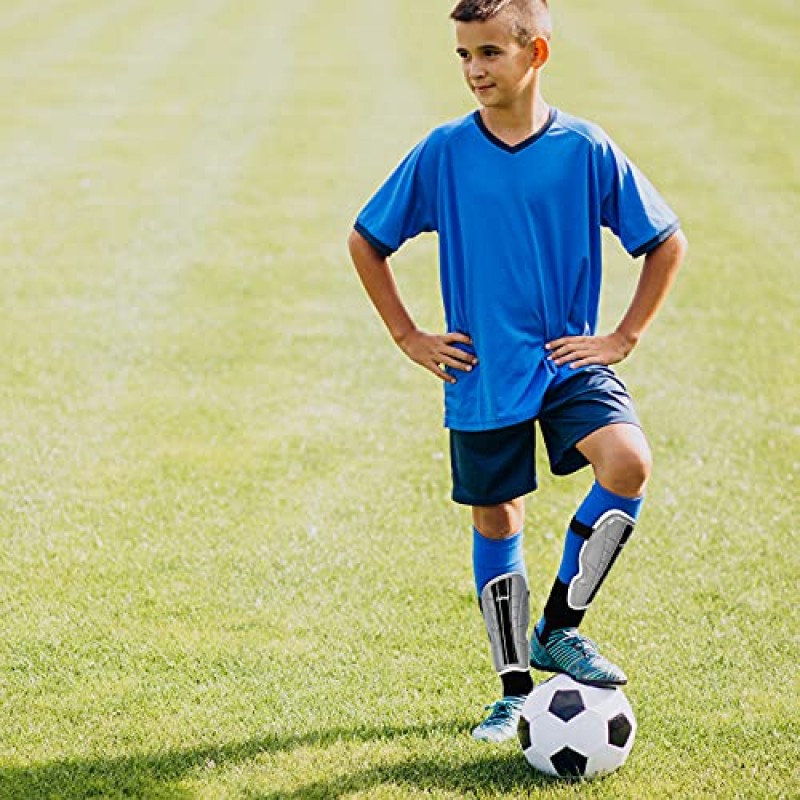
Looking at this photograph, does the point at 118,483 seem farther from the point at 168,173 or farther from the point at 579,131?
the point at 168,173

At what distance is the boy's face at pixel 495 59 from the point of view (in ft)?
13.7

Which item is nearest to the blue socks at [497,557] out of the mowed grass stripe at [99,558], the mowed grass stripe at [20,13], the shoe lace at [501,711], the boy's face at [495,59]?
the shoe lace at [501,711]

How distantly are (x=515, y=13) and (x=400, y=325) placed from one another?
1010 mm

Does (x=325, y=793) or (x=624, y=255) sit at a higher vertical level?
(x=325, y=793)

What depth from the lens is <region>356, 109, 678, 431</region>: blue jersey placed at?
4.27 meters

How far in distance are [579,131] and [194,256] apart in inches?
290

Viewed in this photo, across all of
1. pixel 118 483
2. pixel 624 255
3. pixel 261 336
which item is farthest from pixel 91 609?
pixel 624 255

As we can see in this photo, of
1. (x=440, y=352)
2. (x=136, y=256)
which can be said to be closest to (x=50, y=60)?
(x=136, y=256)

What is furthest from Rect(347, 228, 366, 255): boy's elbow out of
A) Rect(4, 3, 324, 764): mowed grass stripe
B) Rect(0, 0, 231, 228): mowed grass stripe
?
Rect(0, 0, 231, 228): mowed grass stripe

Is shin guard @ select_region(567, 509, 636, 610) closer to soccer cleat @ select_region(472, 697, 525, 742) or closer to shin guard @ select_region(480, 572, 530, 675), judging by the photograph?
shin guard @ select_region(480, 572, 530, 675)

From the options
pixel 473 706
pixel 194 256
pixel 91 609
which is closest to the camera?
pixel 473 706

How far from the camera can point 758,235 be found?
41.1 feet

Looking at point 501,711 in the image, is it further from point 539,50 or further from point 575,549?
point 539,50

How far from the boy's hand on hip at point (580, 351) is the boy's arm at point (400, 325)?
25 cm
